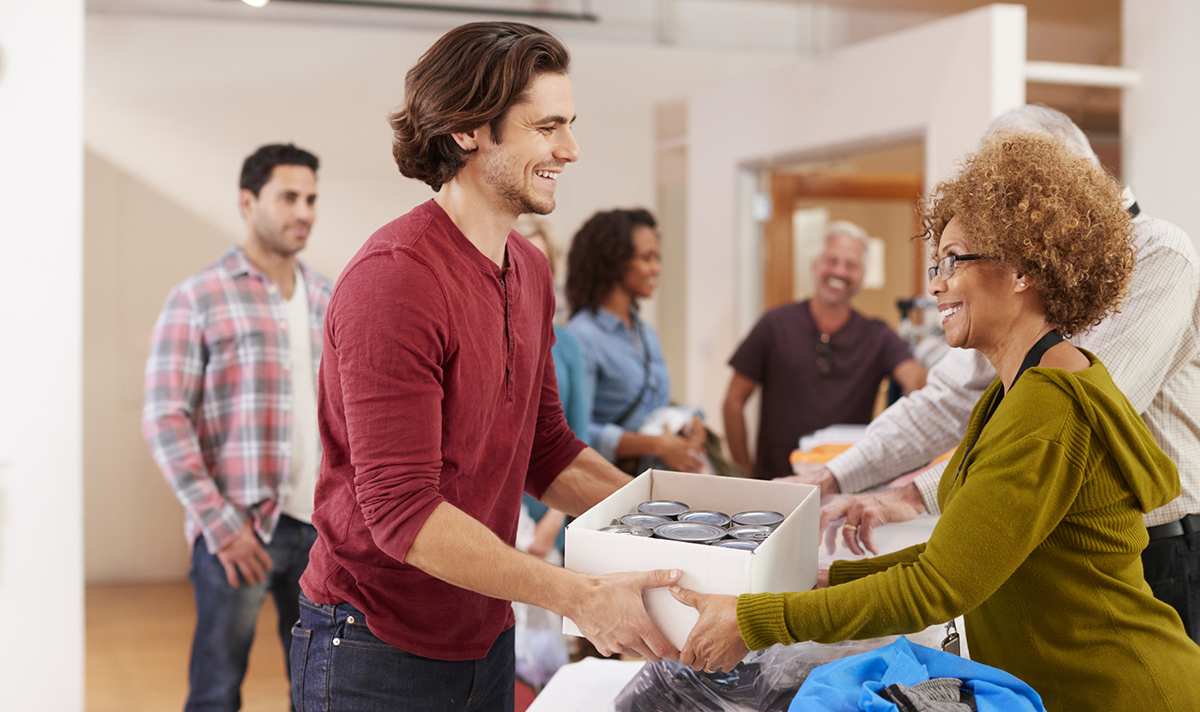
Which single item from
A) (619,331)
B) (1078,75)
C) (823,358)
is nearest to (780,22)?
(1078,75)

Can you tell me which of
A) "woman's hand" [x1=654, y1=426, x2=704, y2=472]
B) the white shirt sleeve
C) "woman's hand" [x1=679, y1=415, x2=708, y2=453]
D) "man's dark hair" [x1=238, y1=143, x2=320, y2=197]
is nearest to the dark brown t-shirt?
"woman's hand" [x1=679, y1=415, x2=708, y2=453]

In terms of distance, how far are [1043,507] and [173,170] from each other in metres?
4.88

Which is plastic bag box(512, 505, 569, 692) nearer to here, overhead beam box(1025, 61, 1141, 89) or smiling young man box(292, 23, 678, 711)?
smiling young man box(292, 23, 678, 711)

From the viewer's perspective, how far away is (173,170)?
4945mm

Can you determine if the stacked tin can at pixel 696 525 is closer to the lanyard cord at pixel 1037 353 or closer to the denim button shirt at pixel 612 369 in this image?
the lanyard cord at pixel 1037 353

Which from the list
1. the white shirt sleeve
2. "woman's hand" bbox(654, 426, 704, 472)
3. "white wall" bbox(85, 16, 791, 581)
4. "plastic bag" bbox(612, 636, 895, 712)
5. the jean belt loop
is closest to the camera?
"plastic bag" bbox(612, 636, 895, 712)

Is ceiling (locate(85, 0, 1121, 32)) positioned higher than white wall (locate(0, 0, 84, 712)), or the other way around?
ceiling (locate(85, 0, 1121, 32))

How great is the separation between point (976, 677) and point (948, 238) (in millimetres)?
572

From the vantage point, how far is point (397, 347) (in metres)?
1.16

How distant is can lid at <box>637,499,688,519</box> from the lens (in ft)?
4.66

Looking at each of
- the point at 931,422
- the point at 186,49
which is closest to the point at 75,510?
the point at 931,422

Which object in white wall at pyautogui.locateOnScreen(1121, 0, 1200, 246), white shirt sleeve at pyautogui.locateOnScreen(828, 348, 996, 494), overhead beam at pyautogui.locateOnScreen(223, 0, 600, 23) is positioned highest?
overhead beam at pyautogui.locateOnScreen(223, 0, 600, 23)

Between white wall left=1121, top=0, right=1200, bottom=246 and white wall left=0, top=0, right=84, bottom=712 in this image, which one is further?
white wall left=1121, top=0, right=1200, bottom=246

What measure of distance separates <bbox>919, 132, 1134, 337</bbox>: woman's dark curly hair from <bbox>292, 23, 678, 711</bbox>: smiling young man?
587 millimetres
